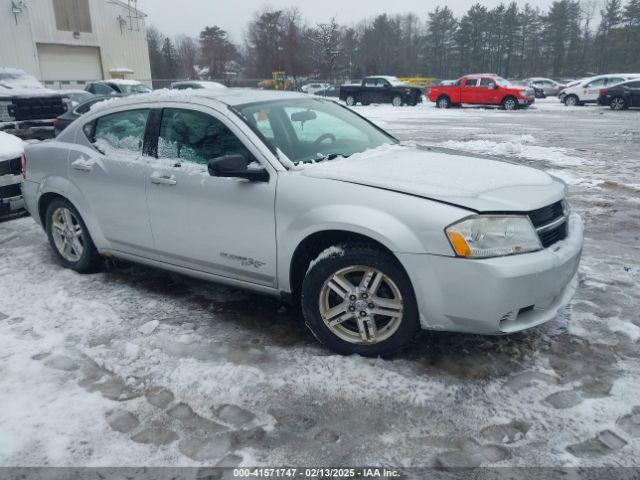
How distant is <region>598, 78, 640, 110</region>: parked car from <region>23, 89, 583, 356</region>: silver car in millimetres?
23913

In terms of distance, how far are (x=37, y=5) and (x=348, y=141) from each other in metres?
36.7

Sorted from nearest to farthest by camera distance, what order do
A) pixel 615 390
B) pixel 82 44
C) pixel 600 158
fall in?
pixel 615 390 → pixel 600 158 → pixel 82 44

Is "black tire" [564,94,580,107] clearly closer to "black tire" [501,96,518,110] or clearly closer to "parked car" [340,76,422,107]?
"black tire" [501,96,518,110]

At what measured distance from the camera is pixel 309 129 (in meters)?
3.89

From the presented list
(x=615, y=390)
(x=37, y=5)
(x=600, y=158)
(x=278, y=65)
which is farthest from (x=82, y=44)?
(x=615, y=390)

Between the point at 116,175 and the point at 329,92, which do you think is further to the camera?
the point at 329,92

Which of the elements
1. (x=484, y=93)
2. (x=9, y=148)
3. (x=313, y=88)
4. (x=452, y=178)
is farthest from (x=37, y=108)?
(x=313, y=88)

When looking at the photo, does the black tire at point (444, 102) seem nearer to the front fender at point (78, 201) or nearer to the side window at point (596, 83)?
the side window at point (596, 83)

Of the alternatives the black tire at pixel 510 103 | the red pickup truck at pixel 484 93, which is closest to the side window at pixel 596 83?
the red pickup truck at pixel 484 93

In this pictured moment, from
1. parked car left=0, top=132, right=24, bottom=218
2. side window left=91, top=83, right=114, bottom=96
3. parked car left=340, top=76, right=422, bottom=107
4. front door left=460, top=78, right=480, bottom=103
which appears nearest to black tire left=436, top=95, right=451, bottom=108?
front door left=460, top=78, right=480, bottom=103

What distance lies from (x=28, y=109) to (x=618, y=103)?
24229 millimetres

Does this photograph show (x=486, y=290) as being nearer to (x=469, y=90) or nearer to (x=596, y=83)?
(x=469, y=90)

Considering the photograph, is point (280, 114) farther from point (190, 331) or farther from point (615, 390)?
point (615, 390)

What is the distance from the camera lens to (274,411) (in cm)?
273
